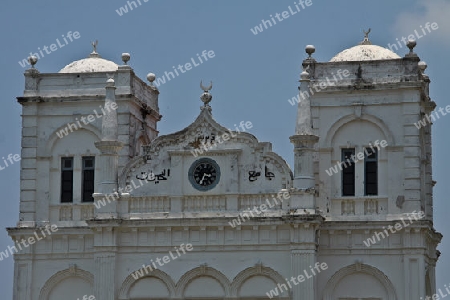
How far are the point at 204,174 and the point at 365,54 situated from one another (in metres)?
6.98

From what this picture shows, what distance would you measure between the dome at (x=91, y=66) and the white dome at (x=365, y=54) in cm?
805

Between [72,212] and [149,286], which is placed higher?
[72,212]

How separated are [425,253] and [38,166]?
1362 centimetres

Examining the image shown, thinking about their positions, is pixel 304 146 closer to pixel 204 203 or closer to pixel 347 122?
pixel 347 122

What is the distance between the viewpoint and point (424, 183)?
4150 centimetres

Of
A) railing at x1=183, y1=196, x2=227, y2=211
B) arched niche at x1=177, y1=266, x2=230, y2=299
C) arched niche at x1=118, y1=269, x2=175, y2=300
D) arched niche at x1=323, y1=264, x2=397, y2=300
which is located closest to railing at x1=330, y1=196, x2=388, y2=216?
arched niche at x1=323, y1=264, x2=397, y2=300

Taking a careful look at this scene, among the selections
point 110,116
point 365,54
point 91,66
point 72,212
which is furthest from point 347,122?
point 72,212

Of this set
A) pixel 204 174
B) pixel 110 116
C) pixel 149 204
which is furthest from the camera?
pixel 110 116

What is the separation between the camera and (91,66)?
43469 millimetres

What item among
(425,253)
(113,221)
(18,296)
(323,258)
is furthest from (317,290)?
(18,296)

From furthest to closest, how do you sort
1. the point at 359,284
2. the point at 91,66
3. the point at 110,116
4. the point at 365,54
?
the point at 91,66
the point at 365,54
the point at 110,116
the point at 359,284

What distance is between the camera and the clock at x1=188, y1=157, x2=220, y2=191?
132ft

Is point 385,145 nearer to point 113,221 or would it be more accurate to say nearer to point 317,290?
point 317,290

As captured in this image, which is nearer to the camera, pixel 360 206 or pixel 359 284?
pixel 359 284
